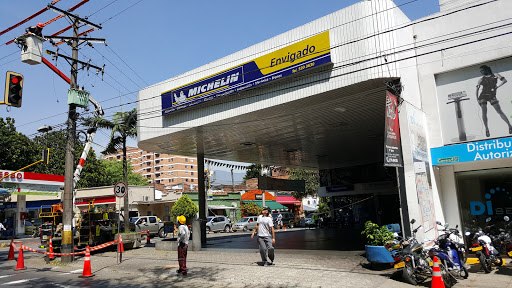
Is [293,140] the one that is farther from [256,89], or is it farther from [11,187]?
[11,187]

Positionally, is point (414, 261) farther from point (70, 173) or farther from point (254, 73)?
point (70, 173)

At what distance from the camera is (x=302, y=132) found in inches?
678

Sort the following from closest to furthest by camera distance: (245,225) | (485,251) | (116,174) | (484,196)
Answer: (485,251)
(484,196)
(245,225)
(116,174)

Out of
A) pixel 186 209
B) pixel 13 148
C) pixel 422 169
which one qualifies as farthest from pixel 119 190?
pixel 13 148

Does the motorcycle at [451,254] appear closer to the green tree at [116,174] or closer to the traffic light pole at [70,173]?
the traffic light pole at [70,173]

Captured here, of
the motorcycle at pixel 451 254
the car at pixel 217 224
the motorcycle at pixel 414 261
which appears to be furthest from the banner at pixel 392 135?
the car at pixel 217 224

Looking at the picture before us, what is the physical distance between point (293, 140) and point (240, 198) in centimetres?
3588

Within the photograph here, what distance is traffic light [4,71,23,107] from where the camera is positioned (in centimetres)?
1037

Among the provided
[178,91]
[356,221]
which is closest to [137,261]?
[178,91]

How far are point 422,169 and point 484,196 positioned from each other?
2.93 meters

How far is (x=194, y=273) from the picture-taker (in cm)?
1059

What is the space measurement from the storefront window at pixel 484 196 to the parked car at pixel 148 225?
22.2m

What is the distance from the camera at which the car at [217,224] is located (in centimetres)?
3450

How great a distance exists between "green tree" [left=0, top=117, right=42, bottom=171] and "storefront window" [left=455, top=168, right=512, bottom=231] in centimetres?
4344
